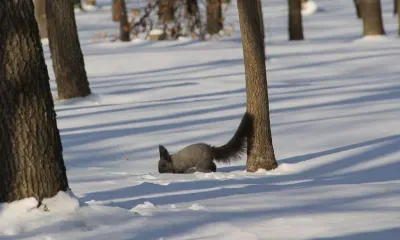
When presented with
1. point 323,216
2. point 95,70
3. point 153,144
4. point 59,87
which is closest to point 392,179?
point 323,216

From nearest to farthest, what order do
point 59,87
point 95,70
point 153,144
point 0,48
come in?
point 0,48 → point 153,144 → point 59,87 → point 95,70

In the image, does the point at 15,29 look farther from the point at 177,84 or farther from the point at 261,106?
the point at 177,84

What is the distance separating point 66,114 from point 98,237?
34.4 ft

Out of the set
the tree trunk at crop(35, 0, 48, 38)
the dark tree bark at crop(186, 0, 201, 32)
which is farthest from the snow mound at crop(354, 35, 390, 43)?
the tree trunk at crop(35, 0, 48, 38)

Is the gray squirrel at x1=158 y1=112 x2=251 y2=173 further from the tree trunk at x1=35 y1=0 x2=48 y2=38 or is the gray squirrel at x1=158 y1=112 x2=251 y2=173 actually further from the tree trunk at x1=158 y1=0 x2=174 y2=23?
the tree trunk at x1=35 y1=0 x2=48 y2=38

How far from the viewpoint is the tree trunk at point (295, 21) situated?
30.0m

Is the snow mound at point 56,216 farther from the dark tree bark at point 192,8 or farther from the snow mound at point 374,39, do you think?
the snow mound at point 374,39

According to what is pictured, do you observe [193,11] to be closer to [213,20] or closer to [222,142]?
[213,20]

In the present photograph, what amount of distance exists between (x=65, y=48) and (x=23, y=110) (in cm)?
1126

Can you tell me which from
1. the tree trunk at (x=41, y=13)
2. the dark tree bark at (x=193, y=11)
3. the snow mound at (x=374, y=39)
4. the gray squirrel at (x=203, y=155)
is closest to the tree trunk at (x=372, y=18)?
the snow mound at (x=374, y=39)

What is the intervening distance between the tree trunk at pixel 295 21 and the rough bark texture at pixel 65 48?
1251 cm

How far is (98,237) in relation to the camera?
682 cm

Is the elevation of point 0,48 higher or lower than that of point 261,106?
higher

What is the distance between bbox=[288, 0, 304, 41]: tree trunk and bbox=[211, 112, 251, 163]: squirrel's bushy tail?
18.7m
